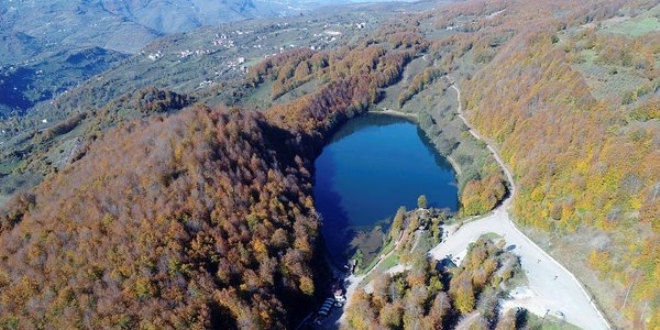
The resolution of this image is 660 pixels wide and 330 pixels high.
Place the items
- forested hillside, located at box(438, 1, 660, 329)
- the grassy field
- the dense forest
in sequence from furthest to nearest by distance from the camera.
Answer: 1. forested hillside, located at box(438, 1, 660, 329)
2. the dense forest
3. the grassy field

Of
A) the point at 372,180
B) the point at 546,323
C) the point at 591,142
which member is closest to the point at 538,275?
the point at 546,323

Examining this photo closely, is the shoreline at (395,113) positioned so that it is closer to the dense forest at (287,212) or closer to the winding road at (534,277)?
the dense forest at (287,212)

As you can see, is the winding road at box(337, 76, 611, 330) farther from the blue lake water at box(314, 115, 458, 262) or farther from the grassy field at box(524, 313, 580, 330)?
the blue lake water at box(314, 115, 458, 262)

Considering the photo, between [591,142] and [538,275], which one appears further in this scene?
[591,142]

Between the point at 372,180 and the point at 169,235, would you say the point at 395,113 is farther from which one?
the point at 169,235

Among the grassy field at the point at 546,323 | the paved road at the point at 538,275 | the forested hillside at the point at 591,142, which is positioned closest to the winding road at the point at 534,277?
the paved road at the point at 538,275

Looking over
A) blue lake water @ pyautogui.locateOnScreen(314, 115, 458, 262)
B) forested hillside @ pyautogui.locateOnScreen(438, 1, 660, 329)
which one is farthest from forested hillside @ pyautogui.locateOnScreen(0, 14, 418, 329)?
forested hillside @ pyautogui.locateOnScreen(438, 1, 660, 329)

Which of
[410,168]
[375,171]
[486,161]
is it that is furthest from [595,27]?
[375,171]
